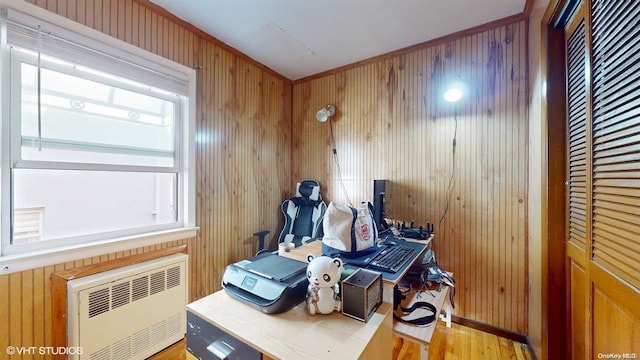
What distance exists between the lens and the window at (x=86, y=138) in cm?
133

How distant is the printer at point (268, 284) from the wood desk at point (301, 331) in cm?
4

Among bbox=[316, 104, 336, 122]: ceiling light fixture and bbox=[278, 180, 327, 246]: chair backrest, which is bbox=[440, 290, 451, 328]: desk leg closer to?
bbox=[278, 180, 327, 246]: chair backrest

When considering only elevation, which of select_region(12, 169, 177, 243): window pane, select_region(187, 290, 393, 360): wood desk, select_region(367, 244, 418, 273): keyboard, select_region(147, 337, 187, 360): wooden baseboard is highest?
select_region(12, 169, 177, 243): window pane

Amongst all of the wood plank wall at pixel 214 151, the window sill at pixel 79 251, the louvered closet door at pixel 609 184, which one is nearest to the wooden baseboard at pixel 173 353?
the wood plank wall at pixel 214 151

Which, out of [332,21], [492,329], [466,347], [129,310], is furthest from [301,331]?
[332,21]

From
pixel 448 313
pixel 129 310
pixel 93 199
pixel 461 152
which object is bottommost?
pixel 448 313

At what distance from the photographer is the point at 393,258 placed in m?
1.37

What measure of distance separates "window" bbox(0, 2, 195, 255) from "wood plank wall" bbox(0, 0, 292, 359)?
0.13m

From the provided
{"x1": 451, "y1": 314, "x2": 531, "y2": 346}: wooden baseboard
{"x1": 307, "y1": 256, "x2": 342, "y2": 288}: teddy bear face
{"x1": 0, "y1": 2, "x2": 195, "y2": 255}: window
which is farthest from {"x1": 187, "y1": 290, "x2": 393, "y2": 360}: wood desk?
{"x1": 451, "y1": 314, "x2": 531, "y2": 346}: wooden baseboard

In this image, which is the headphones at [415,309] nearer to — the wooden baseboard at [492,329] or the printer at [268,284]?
the printer at [268,284]

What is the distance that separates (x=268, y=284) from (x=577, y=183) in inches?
64.9

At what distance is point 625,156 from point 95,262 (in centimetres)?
271

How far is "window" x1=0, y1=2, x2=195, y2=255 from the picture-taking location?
133 cm

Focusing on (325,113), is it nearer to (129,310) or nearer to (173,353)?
(129,310)
